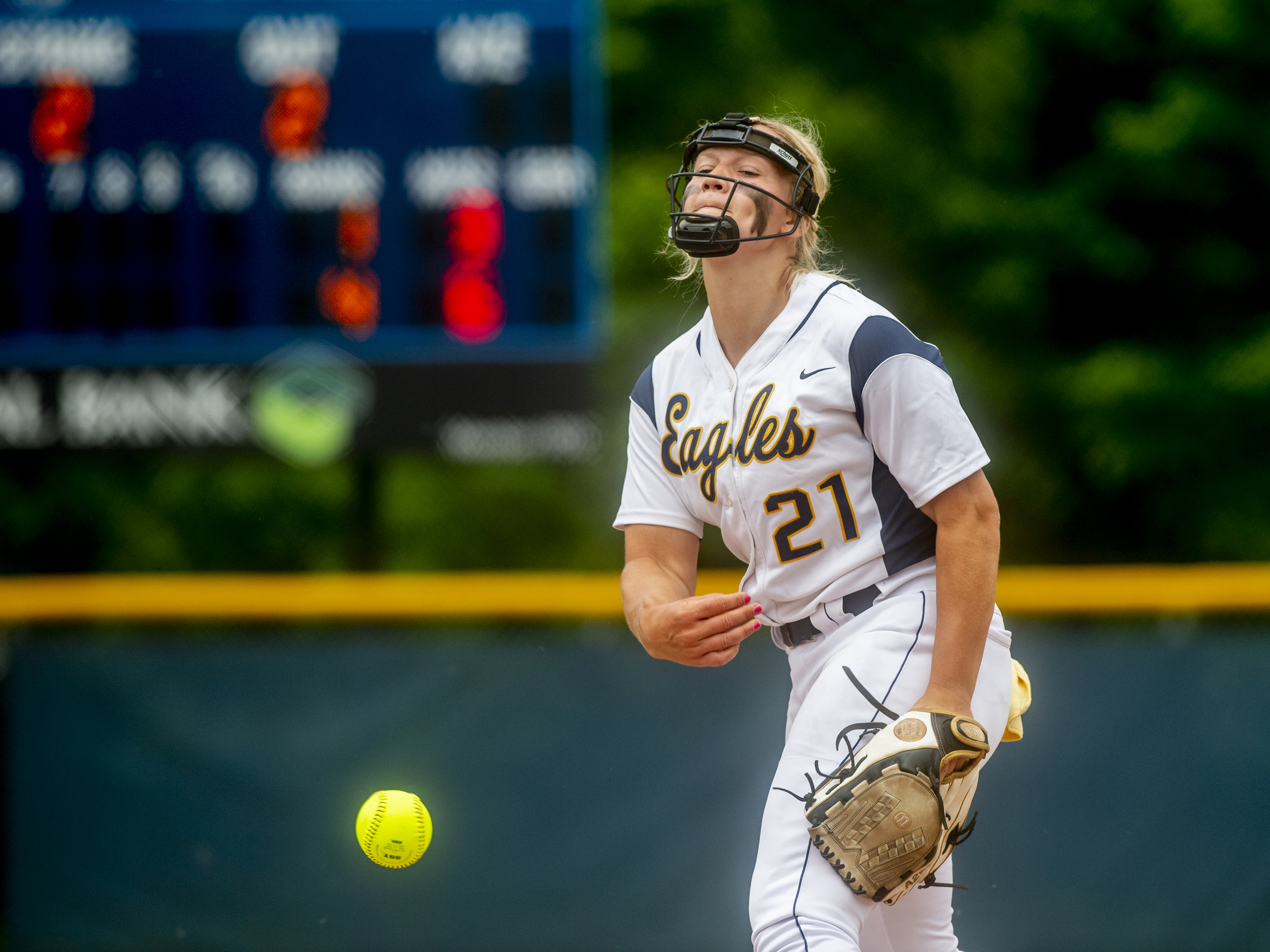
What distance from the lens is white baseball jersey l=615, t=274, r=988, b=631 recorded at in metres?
2.38

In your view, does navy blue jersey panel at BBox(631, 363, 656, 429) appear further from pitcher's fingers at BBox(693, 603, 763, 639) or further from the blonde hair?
pitcher's fingers at BBox(693, 603, 763, 639)

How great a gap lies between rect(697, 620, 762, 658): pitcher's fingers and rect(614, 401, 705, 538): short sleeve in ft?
1.30

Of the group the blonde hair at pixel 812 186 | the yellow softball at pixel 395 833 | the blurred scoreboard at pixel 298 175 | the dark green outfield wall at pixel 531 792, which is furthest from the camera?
the blurred scoreboard at pixel 298 175

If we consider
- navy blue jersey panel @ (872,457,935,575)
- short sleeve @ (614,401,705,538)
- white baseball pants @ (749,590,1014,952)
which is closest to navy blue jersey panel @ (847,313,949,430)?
navy blue jersey panel @ (872,457,935,575)

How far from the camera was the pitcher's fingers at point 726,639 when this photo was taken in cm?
239

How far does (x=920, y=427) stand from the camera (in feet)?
7.72

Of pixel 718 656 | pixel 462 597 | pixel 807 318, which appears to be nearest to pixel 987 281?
pixel 462 597

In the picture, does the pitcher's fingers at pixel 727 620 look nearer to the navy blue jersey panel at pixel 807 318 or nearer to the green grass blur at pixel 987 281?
the navy blue jersey panel at pixel 807 318

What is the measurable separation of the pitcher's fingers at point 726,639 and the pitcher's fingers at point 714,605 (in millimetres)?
33

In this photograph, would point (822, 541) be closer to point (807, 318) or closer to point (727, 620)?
point (727, 620)

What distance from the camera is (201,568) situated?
42.7 feet

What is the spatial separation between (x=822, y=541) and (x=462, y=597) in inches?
106

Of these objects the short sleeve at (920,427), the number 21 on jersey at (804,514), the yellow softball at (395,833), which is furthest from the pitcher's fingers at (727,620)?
the yellow softball at (395,833)

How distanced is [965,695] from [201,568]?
11.6m
